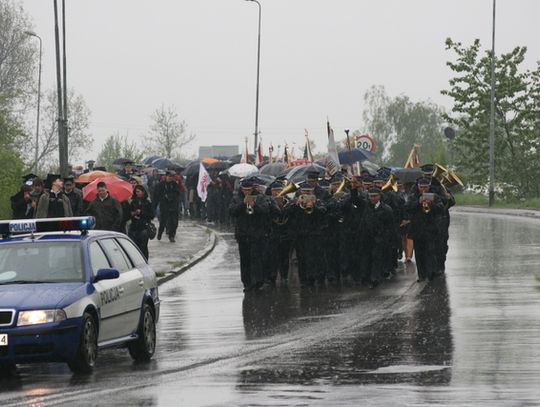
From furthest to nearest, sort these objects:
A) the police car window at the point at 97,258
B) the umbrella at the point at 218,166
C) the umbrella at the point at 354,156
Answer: the umbrella at the point at 218,166 → the umbrella at the point at 354,156 → the police car window at the point at 97,258

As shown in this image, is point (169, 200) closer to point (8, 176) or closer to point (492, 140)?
point (8, 176)

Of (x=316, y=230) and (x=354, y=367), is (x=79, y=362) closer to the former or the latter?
(x=354, y=367)

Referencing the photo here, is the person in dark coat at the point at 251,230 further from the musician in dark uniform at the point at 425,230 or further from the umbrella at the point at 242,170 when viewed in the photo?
the umbrella at the point at 242,170

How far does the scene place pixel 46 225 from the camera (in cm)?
1534

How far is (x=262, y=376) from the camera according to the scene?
13.6 metres

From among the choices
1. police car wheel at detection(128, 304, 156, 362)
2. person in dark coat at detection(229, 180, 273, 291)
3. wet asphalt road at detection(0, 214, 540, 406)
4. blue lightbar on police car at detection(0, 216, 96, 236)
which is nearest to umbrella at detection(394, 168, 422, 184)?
wet asphalt road at detection(0, 214, 540, 406)

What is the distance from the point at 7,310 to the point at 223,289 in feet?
37.4

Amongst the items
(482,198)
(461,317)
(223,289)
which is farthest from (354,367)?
(482,198)

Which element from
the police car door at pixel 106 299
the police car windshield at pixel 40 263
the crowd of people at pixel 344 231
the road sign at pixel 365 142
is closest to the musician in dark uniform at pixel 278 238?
the crowd of people at pixel 344 231

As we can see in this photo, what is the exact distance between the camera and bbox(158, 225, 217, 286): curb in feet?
90.7

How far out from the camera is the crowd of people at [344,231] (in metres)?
24.8

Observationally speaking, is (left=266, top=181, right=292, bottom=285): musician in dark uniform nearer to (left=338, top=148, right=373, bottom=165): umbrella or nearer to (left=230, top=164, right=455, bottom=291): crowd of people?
(left=230, top=164, right=455, bottom=291): crowd of people

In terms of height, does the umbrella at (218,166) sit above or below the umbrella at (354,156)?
below

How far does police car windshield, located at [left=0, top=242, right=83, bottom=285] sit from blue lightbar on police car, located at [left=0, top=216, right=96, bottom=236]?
17 cm
